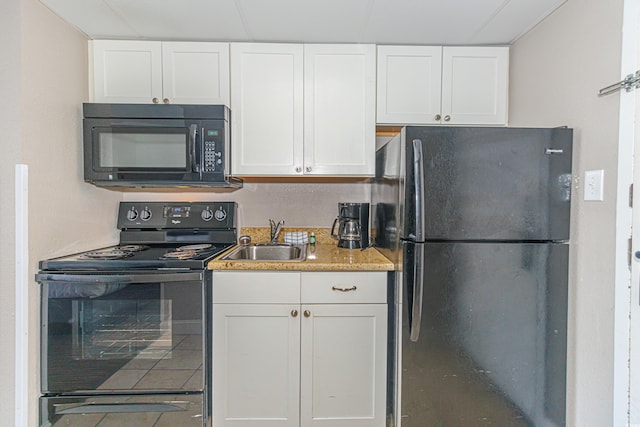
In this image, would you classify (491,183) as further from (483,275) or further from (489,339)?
(489,339)

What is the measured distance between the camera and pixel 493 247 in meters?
1.51

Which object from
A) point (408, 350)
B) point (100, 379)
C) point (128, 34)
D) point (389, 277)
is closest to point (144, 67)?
point (128, 34)

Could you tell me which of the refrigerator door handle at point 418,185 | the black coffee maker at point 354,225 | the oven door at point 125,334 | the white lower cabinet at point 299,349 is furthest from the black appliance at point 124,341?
the refrigerator door handle at point 418,185

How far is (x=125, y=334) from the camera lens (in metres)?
1.60

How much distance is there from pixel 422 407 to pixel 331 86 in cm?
168

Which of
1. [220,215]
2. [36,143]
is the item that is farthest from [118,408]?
[36,143]

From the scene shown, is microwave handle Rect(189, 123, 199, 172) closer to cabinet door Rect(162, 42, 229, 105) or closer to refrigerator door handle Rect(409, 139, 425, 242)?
cabinet door Rect(162, 42, 229, 105)

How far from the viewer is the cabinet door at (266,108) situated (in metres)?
1.96

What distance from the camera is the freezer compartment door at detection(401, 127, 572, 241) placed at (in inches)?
58.7

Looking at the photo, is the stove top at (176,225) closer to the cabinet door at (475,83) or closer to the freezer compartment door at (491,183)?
the freezer compartment door at (491,183)

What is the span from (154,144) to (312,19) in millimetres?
1041

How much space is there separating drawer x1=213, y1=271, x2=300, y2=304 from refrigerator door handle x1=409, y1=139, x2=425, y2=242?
0.62m

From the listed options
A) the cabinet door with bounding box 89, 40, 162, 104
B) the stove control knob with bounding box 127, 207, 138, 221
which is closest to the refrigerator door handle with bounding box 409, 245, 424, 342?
the cabinet door with bounding box 89, 40, 162, 104

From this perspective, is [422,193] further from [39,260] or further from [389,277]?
[39,260]
